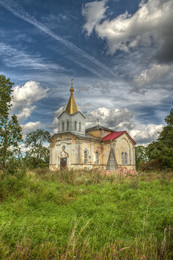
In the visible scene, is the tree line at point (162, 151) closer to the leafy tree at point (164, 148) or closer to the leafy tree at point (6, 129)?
the leafy tree at point (164, 148)

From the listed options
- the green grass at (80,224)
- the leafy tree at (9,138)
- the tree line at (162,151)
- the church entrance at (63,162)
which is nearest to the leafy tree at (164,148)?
the tree line at (162,151)

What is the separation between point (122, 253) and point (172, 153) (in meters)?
22.6

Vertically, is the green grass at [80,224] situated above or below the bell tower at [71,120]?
below

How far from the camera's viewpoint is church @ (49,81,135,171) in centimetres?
→ 2684

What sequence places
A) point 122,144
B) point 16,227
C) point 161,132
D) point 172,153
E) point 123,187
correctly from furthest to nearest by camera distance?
point 161,132 → point 122,144 → point 172,153 → point 123,187 → point 16,227

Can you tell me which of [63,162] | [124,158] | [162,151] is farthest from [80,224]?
[124,158]

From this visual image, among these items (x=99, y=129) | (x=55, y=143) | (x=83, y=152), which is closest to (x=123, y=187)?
(x=83, y=152)

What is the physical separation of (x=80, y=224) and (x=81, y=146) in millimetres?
21076

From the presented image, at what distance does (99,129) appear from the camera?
32.5 m

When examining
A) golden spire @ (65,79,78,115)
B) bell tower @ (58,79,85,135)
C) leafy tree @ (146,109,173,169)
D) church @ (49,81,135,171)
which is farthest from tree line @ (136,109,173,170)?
golden spire @ (65,79,78,115)

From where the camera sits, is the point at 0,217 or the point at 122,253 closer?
the point at 122,253

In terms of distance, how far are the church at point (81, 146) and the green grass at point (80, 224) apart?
15.9 metres

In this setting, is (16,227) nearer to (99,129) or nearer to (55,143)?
(55,143)

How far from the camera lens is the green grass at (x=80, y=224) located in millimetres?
4469
